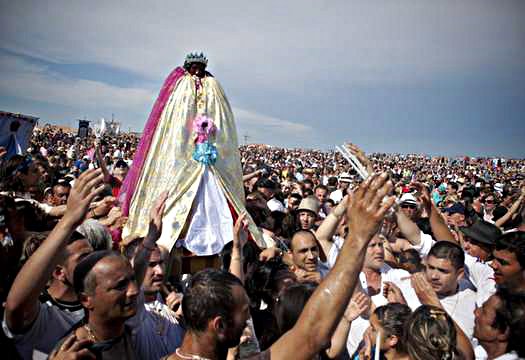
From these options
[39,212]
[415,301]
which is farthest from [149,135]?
[415,301]

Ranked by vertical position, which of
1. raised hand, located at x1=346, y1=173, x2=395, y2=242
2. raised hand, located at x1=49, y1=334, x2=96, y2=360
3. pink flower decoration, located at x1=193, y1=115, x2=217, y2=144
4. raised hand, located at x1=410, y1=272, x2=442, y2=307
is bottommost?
raised hand, located at x1=49, y1=334, x2=96, y2=360

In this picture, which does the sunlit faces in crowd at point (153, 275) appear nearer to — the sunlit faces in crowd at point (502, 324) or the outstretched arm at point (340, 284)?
the outstretched arm at point (340, 284)

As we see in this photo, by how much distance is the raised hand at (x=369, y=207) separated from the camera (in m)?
1.87

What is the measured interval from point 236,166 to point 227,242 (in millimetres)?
1209

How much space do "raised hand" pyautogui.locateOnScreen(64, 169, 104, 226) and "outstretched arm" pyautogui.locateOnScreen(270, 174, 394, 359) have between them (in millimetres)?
1123

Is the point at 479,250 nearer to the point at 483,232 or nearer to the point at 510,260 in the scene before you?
the point at 483,232

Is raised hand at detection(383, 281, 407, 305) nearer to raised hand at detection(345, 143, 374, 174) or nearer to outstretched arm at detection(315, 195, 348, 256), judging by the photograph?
outstretched arm at detection(315, 195, 348, 256)

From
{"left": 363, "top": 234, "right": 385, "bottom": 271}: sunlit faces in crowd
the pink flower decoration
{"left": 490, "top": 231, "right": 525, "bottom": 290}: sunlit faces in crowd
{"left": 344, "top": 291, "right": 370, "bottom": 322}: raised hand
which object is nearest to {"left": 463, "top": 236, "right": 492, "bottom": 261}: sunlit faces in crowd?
{"left": 490, "top": 231, "right": 525, "bottom": 290}: sunlit faces in crowd

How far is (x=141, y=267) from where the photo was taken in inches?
113

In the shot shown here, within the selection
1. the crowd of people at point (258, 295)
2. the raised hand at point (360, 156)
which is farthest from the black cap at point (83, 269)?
the raised hand at point (360, 156)

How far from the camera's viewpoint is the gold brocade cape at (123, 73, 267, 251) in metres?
5.52

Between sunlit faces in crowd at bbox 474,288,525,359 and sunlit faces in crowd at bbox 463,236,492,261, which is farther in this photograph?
sunlit faces in crowd at bbox 463,236,492,261

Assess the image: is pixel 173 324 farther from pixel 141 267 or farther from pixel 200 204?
pixel 200 204

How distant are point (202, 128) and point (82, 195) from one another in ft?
12.2
